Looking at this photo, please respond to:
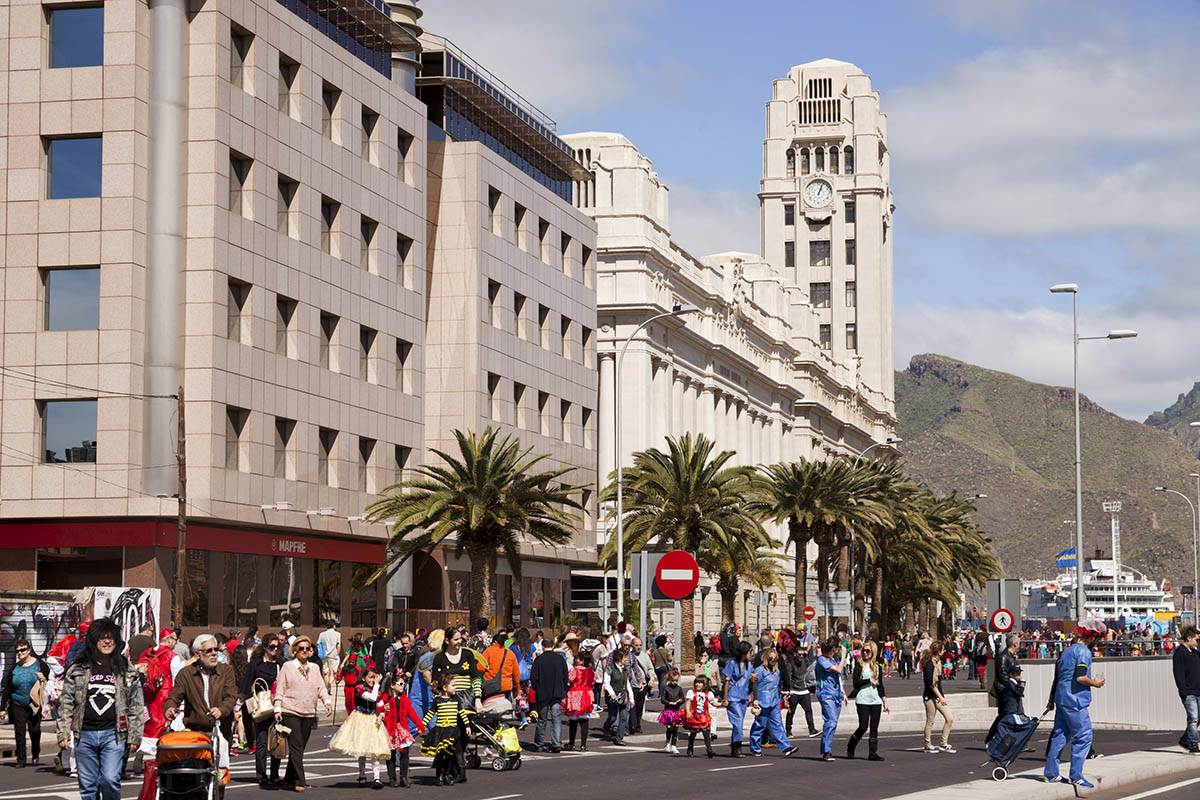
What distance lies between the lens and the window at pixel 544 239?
68375 mm

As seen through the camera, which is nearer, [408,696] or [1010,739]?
[1010,739]

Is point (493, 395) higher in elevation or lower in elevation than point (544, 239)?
lower

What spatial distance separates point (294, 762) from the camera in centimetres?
2078

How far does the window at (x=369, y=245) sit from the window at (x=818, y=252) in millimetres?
100685

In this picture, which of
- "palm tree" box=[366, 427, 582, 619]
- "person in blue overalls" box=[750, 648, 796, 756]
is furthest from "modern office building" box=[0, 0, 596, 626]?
"person in blue overalls" box=[750, 648, 796, 756]

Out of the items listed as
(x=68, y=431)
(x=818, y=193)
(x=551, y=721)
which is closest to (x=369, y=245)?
(x=68, y=431)

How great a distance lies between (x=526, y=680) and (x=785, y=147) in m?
122

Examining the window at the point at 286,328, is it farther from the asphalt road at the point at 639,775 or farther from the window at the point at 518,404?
the asphalt road at the point at 639,775

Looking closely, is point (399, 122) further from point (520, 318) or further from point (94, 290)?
point (94, 290)

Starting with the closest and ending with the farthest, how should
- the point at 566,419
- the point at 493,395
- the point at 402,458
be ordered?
the point at 402,458, the point at 493,395, the point at 566,419

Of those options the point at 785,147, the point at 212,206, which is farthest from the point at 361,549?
the point at 785,147

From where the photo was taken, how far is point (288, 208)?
49.5 m

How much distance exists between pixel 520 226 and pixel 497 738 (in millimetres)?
43467

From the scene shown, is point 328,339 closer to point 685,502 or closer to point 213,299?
point 213,299
